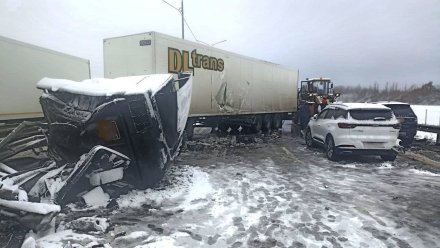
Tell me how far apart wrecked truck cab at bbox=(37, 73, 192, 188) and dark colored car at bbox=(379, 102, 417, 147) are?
9738 millimetres

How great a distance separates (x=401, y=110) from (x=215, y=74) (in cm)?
692

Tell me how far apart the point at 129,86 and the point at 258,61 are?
41.4ft

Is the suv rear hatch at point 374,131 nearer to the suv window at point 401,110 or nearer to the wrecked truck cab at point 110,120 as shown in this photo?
the suv window at point 401,110

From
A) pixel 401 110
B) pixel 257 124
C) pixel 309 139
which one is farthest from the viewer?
pixel 257 124

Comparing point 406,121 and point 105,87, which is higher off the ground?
point 105,87

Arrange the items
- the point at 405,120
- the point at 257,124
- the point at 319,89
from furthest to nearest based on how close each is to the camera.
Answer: the point at 319,89 → the point at 257,124 → the point at 405,120

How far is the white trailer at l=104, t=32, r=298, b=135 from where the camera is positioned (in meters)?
11.3

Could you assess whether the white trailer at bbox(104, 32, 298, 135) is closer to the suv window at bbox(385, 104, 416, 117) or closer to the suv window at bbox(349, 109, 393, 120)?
the suv window at bbox(349, 109, 393, 120)

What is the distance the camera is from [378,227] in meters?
5.12

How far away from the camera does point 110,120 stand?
597 centimetres

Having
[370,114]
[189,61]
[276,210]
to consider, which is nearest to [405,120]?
[370,114]

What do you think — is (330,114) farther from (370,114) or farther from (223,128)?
(223,128)

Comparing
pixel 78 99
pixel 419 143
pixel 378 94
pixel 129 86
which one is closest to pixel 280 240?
pixel 129 86

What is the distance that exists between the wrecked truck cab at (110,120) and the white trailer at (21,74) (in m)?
3.99
